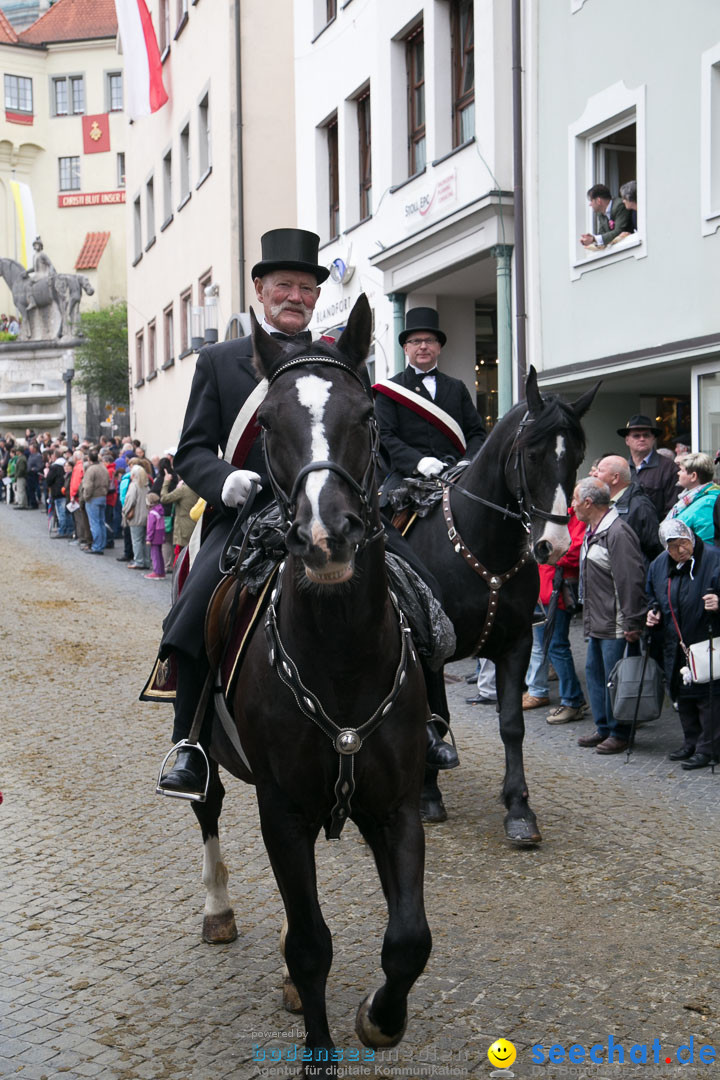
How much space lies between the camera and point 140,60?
3319 cm

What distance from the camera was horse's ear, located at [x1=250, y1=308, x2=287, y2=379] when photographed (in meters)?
3.71

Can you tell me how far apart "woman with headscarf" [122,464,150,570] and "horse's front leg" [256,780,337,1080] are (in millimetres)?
18544

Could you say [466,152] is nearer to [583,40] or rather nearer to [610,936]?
[583,40]

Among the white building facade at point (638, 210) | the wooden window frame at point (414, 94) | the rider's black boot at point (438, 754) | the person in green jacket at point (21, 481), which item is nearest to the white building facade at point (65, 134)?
the person in green jacket at point (21, 481)

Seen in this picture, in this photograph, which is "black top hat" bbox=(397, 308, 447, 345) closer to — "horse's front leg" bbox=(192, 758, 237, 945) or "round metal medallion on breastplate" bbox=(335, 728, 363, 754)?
"horse's front leg" bbox=(192, 758, 237, 945)

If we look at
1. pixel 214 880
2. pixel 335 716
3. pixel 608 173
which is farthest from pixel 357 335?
pixel 608 173

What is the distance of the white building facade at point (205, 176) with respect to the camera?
90.2 ft

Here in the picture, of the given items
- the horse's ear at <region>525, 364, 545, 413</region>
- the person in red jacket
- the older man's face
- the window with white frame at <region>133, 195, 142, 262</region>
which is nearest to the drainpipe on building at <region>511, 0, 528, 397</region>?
the person in red jacket

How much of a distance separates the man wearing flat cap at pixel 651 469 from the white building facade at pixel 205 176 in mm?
10250

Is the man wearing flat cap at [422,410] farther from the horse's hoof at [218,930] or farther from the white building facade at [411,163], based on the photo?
the white building facade at [411,163]

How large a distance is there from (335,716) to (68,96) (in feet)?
Result: 250

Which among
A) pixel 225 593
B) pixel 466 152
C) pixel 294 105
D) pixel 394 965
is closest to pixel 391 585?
pixel 225 593

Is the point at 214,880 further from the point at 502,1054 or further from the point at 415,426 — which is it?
the point at 415,426

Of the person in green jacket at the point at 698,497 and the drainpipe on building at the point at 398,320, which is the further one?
the drainpipe on building at the point at 398,320
